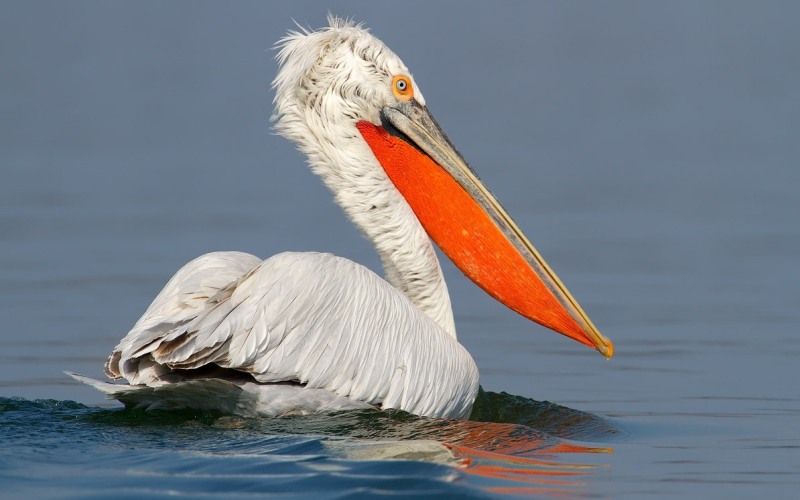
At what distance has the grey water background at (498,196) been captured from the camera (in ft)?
16.7

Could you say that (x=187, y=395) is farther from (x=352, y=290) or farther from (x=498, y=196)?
(x=498, y=196)

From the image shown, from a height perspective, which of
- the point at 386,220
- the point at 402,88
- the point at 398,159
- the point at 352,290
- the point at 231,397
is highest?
the point at 402,88

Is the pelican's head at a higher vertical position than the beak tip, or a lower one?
higher

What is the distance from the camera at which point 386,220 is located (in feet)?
20.3

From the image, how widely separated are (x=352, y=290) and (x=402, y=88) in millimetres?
1289

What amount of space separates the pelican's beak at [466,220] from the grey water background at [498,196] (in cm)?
63

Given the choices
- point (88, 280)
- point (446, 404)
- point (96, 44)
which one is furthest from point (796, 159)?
point (96, 44)

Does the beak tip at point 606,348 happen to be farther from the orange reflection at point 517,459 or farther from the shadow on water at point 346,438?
the orange reflection at point 517,459

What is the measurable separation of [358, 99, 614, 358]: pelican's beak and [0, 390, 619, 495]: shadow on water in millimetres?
583

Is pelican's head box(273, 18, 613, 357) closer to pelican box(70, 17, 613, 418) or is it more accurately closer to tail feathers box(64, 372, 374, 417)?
pelican box(70, 17, 613, 418)

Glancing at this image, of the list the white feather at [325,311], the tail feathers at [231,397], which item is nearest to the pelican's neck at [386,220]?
the white feather at [325,311]

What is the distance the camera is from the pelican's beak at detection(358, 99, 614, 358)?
20.1 ft

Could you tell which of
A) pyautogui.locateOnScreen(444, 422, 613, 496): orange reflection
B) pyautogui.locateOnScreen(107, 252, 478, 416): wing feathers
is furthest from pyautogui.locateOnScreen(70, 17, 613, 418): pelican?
pyautogui.locateOnScreen(444, 422, 613, 496): orange reflection

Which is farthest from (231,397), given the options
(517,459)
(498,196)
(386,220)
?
(498,196)
